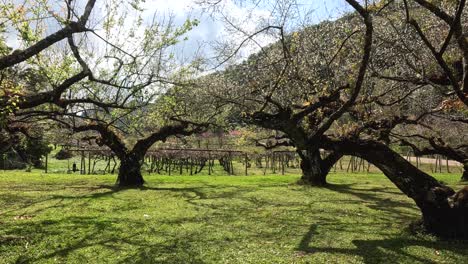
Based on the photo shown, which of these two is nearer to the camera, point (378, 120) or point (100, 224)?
point (100, 224)

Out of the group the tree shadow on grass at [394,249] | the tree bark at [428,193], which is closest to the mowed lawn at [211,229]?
the tree shadow on grass at [394,249]

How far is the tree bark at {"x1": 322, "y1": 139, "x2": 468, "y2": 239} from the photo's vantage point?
7.31 meters

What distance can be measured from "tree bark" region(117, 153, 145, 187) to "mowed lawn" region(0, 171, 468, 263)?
2406 millimetres

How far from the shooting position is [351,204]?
12.1 meters

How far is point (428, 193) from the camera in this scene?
745cm

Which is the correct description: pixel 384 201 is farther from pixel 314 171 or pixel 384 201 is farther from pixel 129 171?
pixel 129 171

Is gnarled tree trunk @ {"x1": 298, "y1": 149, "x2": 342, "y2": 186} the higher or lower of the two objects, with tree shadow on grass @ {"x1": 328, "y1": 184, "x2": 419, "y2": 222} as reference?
higher

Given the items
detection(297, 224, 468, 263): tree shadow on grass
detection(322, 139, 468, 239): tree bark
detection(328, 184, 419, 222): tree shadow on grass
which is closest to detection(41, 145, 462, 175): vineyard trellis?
detection(328, 184, 419, 222): tree shadow on grass

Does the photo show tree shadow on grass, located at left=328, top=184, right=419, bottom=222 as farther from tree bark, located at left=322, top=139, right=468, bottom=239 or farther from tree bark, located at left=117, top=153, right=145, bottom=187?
tree bark, located at left=117, top=153, right=145, bottom=187

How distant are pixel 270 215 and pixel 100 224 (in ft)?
13.3

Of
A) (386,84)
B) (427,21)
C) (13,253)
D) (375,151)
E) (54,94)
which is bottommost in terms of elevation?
(13,253)

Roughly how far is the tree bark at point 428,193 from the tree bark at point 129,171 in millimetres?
10694

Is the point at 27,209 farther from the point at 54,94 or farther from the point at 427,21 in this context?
the point at 427,21

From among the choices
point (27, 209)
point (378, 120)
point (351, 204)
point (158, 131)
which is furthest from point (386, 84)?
point (27, 209)
